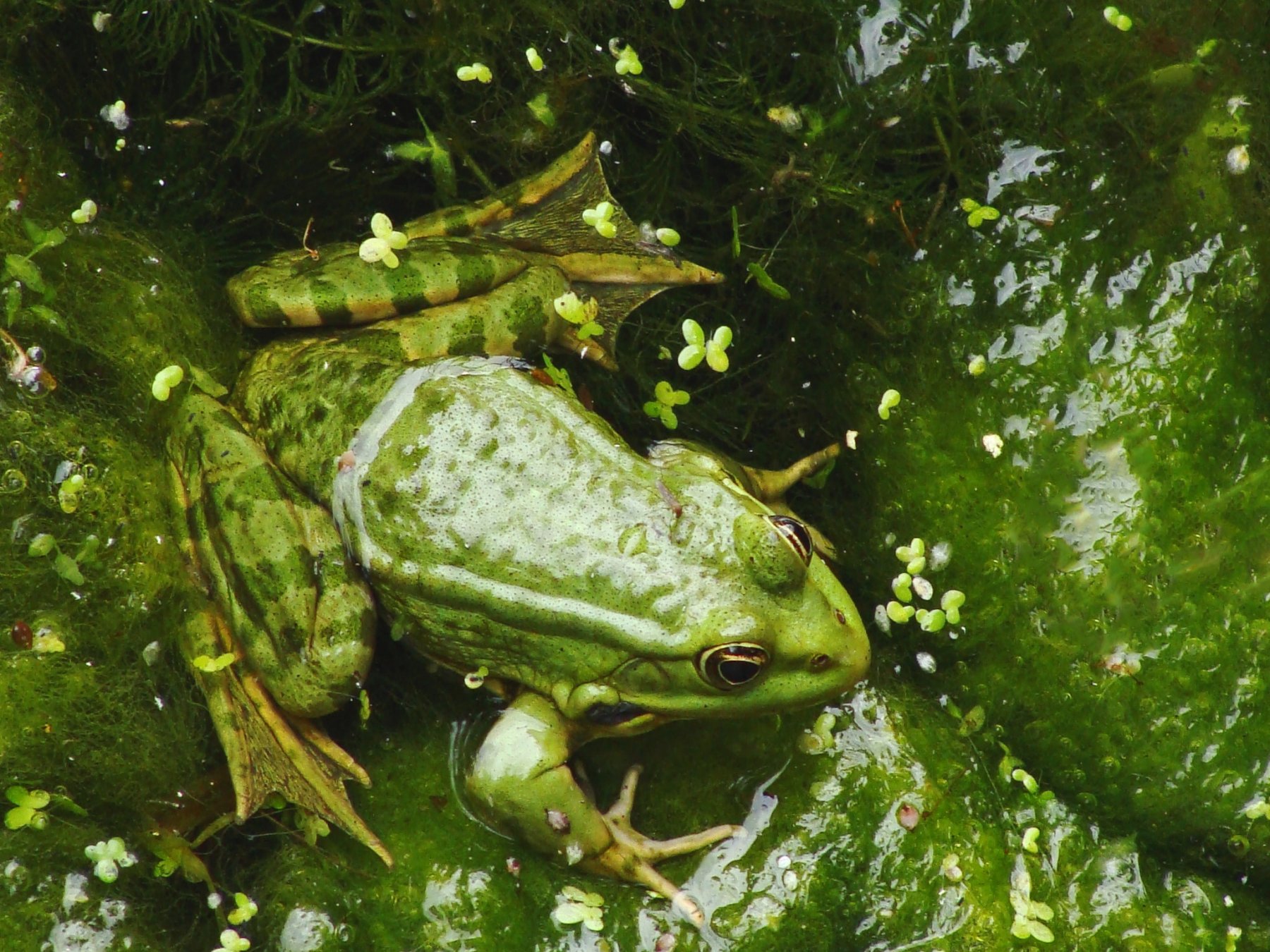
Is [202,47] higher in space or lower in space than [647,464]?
higher

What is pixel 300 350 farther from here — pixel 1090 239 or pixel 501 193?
pixel 1090 239

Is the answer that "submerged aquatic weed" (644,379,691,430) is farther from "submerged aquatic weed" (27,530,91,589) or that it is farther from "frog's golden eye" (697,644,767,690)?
"submerged aquatic weed" (27,530,91,589)

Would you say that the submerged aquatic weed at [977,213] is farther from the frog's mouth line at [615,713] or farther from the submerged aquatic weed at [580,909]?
the submerged aquatic weed at [580,909]

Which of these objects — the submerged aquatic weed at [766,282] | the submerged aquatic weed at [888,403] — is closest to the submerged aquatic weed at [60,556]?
the submerged aquatic weed at [766,282]

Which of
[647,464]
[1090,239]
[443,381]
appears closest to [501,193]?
[443,381]

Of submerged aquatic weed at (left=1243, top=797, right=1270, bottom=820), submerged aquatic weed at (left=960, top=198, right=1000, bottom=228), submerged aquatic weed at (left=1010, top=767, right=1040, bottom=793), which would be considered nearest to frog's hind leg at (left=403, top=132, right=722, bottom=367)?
submerged aquatic weed at (left=960, top=198, right=1000, bottom=228)
